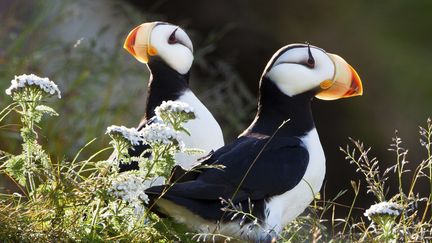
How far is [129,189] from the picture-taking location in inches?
145

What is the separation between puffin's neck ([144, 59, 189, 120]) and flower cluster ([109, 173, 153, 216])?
125cm

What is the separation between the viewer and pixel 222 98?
29.3ft

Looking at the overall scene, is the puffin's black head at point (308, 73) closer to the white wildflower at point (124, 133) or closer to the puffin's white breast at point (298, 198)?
the puffin's white breast at point (298, 198)

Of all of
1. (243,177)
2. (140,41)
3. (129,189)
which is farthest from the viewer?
(140,41)

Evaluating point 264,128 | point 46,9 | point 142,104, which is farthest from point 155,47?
point 142,104

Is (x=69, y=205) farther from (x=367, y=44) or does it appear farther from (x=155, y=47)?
(x=367, y=44)

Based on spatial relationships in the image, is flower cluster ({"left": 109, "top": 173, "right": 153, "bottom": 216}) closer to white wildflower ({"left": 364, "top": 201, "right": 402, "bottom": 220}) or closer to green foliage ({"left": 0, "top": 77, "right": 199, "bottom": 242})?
green foliage ({"left": 0, "top": 77, "right": 199, "bottom": 242})

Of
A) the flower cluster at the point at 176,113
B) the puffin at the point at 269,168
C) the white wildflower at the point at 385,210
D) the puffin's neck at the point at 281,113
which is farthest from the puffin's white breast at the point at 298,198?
the flower cluster at the point at 176,113

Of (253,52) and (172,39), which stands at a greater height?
(172,39)

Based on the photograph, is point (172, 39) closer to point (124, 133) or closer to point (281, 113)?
point (281, 113)

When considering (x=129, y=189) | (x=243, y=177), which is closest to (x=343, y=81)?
(x=243, y=177)

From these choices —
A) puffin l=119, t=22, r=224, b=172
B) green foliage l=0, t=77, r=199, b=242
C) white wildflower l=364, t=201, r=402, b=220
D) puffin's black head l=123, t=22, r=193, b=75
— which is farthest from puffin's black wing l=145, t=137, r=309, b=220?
puffin's black head l=123, t=22, r=193, b=75

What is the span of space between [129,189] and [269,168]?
72 cm

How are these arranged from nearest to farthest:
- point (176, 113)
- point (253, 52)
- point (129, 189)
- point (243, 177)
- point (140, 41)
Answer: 1. point (129, 189)
2. point (176, 113)
3. point (243, 177)
4. point (140, 41)
5. point (253, 52)
